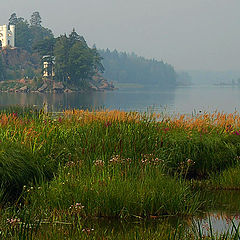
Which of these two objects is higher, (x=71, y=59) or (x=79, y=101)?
(x=71, y=59)

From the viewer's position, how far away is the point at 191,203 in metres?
9.02

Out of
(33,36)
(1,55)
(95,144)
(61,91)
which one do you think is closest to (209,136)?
(95,144)

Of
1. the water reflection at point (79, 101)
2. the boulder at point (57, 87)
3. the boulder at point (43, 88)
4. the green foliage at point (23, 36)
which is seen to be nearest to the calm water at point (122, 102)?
the water reflection at point (79, 101)

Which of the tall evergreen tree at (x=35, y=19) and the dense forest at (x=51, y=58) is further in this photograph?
the tall evergreen tree at (x=35, y=19)

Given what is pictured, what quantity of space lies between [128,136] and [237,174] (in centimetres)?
305

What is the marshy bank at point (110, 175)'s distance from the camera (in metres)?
7.37

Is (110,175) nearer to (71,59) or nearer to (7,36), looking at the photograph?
(71,59)

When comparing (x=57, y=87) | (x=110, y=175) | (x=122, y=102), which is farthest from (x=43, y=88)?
(x=110, y=175)

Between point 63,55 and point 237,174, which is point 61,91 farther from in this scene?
point 237,174

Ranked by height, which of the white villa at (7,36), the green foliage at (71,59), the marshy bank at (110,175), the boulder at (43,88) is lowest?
Result: the boulder at (43,88)

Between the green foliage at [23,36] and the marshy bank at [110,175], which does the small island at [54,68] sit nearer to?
the green foliage at [23,36]

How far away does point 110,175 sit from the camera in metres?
8.79

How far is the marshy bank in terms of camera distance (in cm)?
737

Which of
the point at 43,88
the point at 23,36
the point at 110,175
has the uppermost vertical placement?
the point at 23,36
